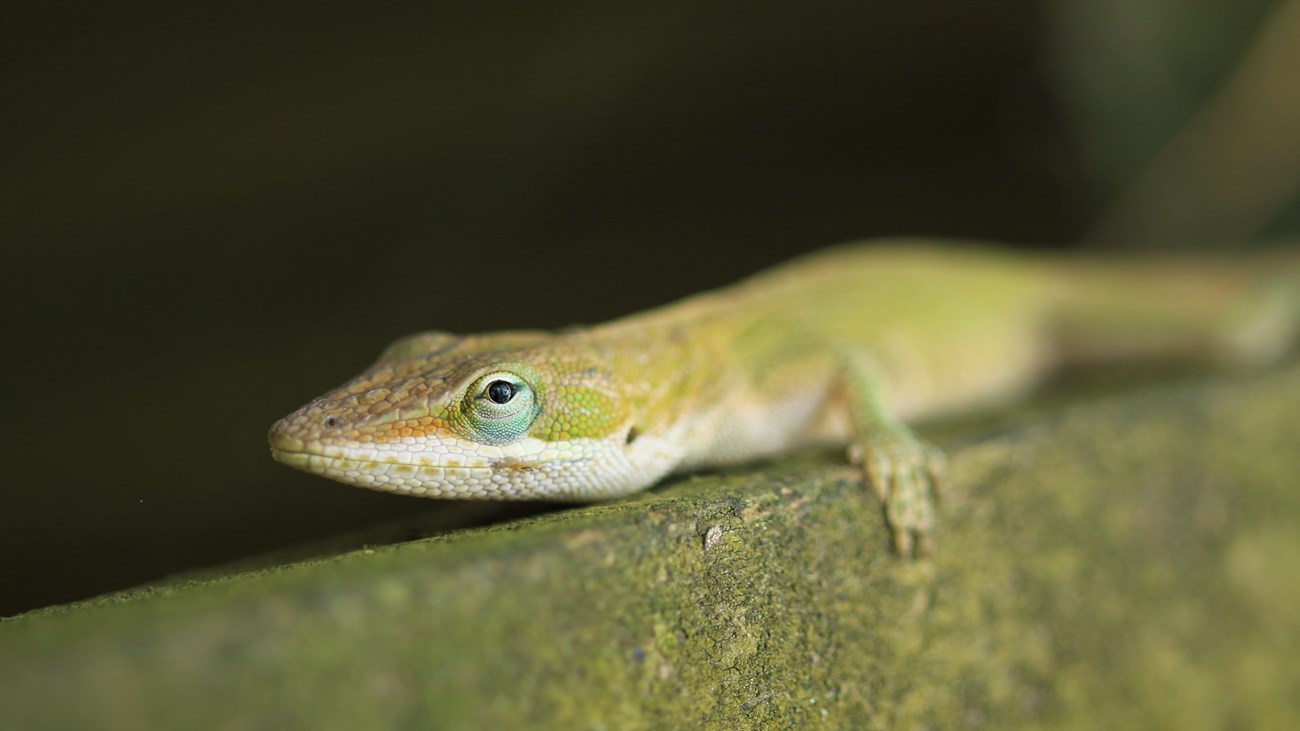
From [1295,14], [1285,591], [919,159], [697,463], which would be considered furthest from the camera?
[919,159]

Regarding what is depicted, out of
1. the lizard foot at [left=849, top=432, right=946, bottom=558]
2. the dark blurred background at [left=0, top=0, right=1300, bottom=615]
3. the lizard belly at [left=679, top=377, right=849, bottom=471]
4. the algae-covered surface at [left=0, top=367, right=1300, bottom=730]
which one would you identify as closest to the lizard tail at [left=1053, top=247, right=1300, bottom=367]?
the algae-covered surface at [left=0, top=367, right=1300, bottom=730]

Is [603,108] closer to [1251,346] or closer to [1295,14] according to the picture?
[1251,346]

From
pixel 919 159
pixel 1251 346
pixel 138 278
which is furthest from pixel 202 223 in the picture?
pixel 1251 346

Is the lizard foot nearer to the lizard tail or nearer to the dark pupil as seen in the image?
the dark pupil

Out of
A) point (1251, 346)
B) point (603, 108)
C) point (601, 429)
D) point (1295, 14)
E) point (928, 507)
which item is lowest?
point (1251, 346)

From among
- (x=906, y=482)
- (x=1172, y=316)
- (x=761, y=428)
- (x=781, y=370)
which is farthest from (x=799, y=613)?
(x=1172, y=316)

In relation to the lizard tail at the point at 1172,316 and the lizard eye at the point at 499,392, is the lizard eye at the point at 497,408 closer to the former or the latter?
the lizard eye at the point at 499,392

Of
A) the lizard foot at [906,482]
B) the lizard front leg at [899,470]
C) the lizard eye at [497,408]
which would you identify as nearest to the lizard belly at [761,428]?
the lizard front leg at [899,470]
